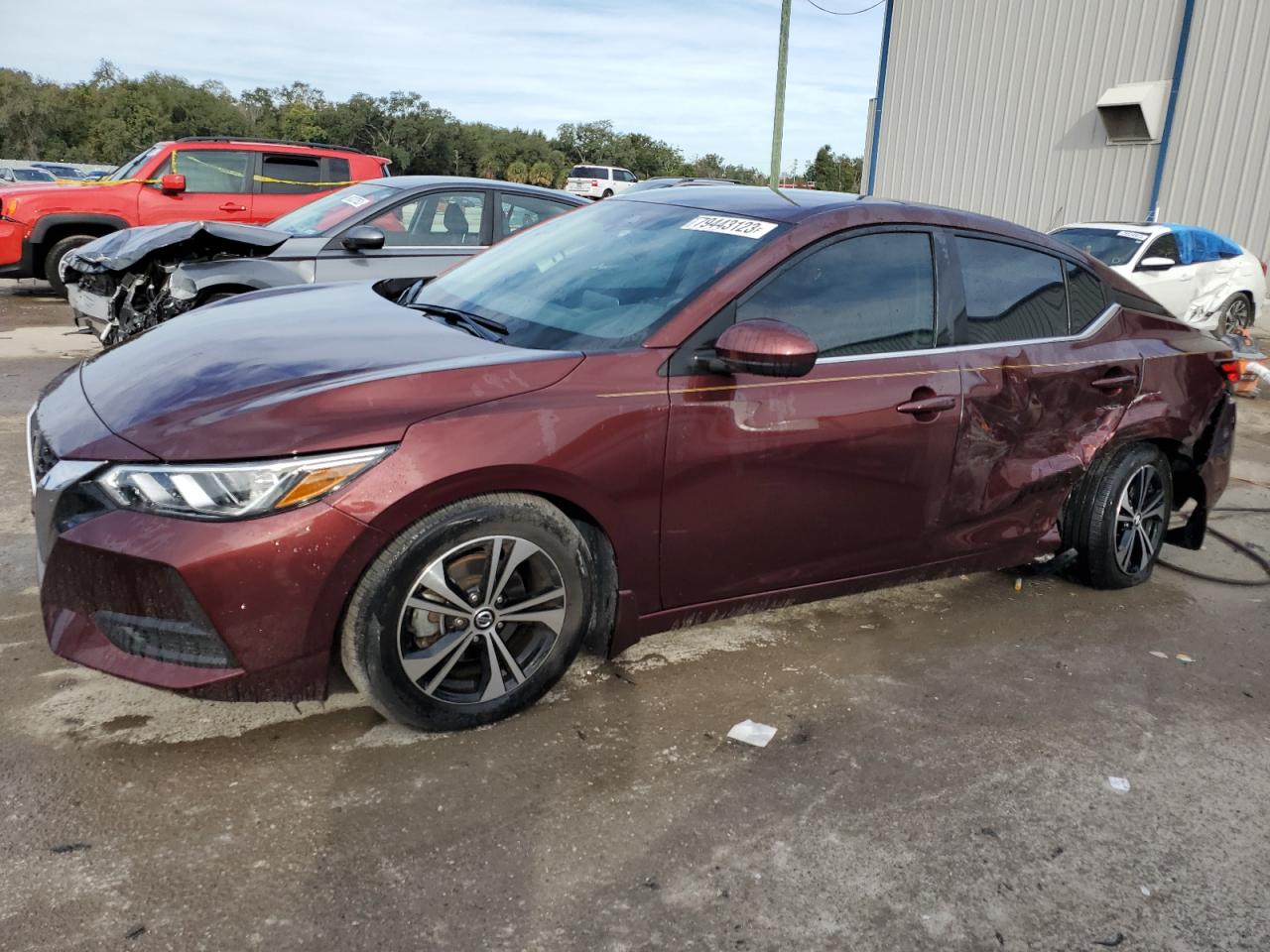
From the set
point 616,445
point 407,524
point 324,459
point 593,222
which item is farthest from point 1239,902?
point 593,222

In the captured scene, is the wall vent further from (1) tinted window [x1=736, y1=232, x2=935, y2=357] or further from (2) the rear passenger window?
(1) tinted window [x1=736, y1=232, x2=935, y2=357]

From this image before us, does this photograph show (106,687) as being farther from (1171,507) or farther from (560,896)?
(1171,507)

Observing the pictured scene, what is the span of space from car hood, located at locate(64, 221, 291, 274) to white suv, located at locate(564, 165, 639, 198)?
29926mm

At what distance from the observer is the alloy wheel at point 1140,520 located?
4.32 m

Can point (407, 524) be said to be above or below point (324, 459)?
below

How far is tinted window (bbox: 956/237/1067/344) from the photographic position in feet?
12.3

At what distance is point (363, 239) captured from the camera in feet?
22.1

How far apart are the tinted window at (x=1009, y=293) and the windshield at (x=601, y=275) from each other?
880 millimetres

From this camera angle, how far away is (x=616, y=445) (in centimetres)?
294

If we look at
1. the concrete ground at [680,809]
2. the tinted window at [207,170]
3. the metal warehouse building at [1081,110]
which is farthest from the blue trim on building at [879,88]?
the concrete ground at [680,809]

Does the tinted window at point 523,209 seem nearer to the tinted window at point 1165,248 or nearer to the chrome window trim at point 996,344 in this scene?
the chrome window trim at point 996,344

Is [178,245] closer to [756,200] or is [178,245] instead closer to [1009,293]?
[756,200]

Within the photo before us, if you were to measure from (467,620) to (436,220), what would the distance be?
541cm

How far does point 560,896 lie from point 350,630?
872mm
